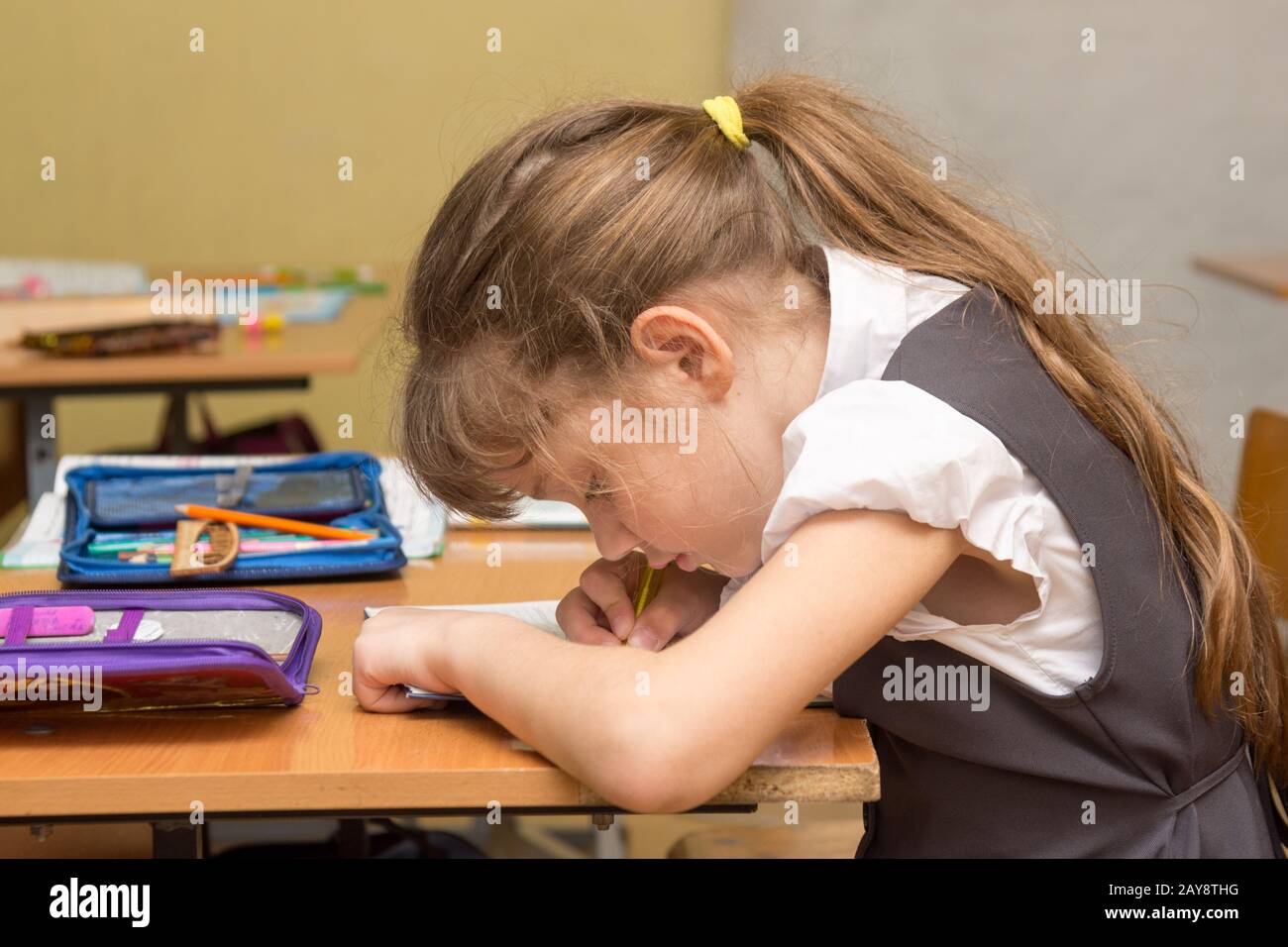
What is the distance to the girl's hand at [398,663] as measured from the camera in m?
0.89

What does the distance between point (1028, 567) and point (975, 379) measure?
0.41 feet

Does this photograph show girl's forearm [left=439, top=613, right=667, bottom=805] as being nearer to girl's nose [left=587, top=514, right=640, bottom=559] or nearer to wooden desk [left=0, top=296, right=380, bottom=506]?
girl's nose [left=587, top=514, right=640, bottom=559]

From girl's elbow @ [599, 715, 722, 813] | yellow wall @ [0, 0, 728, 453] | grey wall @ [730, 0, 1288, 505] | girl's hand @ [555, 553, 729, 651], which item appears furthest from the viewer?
yellow wall @ [0, 0, 728, 453]

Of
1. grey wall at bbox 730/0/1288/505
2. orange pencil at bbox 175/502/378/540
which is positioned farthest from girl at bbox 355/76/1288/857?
grey wall at bbox 730/0/1288/505

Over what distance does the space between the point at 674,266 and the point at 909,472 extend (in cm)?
22

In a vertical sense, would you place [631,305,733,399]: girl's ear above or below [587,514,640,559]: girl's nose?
above

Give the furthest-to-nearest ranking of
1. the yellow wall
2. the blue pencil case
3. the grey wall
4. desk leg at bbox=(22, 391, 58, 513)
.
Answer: the yellow wall → the grey wall → desk leg at bbox=(22, 391, 58, 513) → the blue pencil case

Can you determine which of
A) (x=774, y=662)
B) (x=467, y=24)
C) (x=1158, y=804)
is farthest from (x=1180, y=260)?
(x=774, y=662)

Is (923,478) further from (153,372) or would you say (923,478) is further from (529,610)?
(153,372)

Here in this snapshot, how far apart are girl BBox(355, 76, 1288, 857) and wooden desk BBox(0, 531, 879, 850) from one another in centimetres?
3

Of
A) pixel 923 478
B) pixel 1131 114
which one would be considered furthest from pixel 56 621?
pixel 1131 114

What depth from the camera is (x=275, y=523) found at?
1258 mm

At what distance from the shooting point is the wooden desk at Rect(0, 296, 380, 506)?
2055 mm
